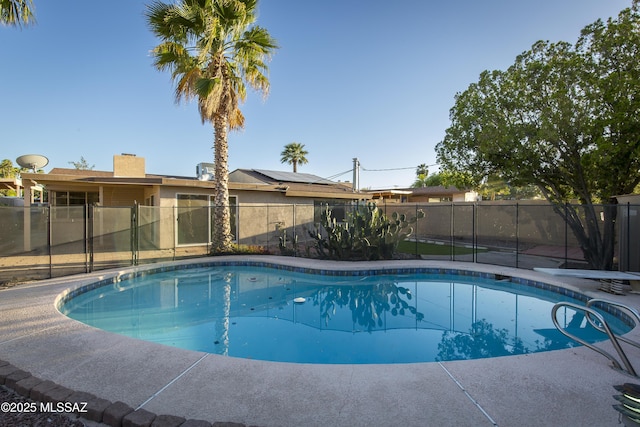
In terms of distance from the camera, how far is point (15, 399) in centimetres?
297

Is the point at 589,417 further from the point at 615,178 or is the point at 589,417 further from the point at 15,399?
the point at 615,178

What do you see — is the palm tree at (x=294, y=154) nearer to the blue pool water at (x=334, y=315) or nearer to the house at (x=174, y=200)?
the house at (x=174, y=200)

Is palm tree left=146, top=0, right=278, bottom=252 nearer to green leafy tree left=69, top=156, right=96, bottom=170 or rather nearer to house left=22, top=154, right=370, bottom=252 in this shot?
house left=22, top=154, right=370, bottom=252

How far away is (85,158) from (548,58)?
47.4 metres

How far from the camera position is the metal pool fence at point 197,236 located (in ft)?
28.8

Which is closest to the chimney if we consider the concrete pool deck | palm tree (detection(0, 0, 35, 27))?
palm tree (detection(0, 0, 35, 27))

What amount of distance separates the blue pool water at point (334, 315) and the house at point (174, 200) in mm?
2653

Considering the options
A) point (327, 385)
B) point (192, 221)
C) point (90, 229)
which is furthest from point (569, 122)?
point (90, 229)

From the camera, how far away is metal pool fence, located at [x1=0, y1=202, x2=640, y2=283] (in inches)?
345

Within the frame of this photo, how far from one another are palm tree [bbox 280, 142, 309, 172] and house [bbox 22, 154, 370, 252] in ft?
52.5

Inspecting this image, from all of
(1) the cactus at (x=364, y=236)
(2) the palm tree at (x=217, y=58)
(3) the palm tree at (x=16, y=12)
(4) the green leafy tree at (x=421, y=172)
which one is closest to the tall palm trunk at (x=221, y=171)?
(2) the palm tree at (x=217, y=58)

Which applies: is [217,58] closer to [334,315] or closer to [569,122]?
[334,315]

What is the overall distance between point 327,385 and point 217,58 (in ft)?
37.3

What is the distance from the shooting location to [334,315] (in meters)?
7.11
